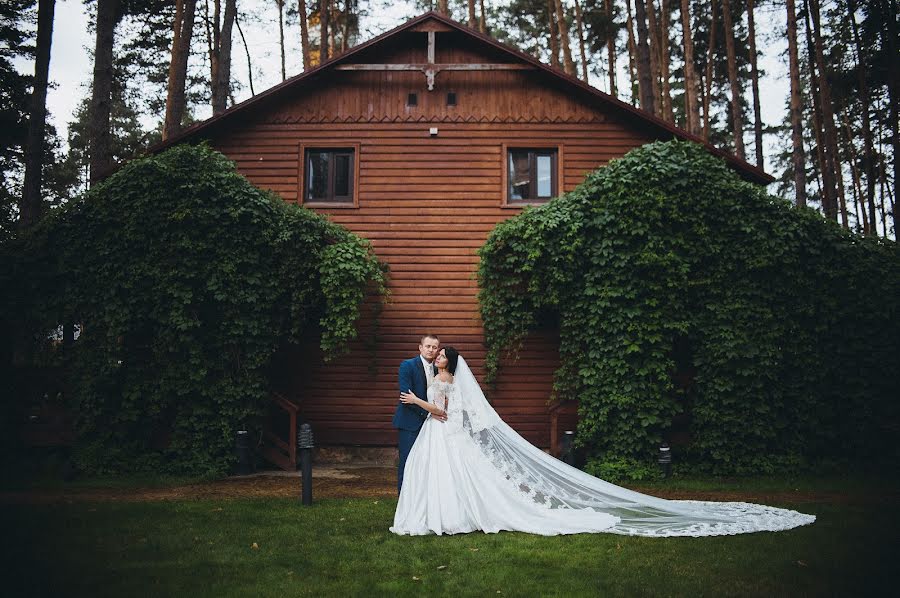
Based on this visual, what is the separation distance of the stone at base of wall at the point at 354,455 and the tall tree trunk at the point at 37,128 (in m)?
8.92

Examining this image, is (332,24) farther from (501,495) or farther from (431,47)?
(501,495)

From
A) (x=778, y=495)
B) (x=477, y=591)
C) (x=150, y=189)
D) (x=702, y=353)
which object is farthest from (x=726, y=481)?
(x=150, y=189)

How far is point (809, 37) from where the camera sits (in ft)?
68.6

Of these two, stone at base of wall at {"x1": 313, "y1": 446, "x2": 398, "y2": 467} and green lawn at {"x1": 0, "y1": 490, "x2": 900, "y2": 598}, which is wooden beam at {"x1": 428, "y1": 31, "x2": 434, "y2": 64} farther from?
green lawn at {"x1": 0, "y1": 490, "x2": 900, "y2": 598}

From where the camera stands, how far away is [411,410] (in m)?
7.25

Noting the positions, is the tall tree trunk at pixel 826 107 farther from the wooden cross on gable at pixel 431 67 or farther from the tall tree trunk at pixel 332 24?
the tall tree trunk at pixel 332 24

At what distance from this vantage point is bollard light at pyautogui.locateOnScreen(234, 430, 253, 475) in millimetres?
10320

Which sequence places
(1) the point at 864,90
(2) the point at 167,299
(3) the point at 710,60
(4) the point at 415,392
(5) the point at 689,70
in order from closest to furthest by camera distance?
(4) the point at 415,392
(2) the point at 167,299
(5) the point at 689,70
(1) the point at 864,90
(3) the point at 710,60

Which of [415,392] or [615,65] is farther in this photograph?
[615,65]

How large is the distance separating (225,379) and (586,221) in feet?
20.8

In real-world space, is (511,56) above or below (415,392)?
above

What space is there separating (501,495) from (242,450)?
5.33 metres

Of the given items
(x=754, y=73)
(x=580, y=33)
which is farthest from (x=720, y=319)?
(x=580, y=33)

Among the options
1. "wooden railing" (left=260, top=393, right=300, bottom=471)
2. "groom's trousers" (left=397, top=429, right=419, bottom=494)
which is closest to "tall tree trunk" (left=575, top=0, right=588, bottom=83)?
"wooden railing" (left=260, top=393, right=300, bottom=471)
